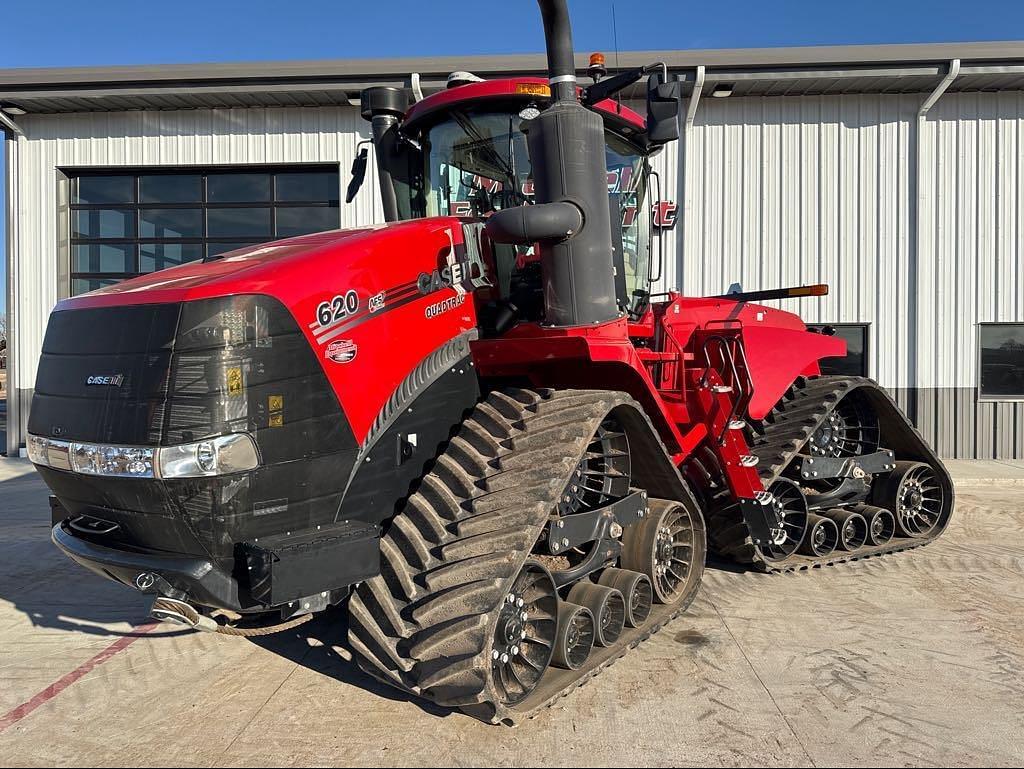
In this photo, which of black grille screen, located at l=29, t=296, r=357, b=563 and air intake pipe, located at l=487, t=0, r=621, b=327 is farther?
air intake pipe, located at l=487, t=0, r=621, b=327

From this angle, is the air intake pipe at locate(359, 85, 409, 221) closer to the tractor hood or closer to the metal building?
the tractor hood

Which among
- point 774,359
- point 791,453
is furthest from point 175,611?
point 774,359

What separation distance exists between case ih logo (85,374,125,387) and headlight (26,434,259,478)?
0.75 feet

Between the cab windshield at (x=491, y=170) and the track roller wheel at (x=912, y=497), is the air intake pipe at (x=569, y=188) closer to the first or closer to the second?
the cab windshield at (x=491, y=170)

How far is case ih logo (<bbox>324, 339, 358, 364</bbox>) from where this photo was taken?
299 centimetres

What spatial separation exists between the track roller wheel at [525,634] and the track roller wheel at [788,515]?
9.32 feet

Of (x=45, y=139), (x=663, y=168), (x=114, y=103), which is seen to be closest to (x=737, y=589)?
(x=663, y=168)

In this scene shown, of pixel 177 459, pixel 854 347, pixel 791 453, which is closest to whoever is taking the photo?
pixel 177 459

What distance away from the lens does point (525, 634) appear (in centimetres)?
339

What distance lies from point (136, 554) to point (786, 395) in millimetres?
4997

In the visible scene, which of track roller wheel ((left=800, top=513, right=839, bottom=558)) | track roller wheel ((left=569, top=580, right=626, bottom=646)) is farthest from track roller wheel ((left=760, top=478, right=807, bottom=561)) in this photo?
track roller wheel ((left=569, top=580, right=626, bottom=646))

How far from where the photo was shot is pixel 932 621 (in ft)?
15.0

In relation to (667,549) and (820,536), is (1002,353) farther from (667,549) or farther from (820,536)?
(667,549)

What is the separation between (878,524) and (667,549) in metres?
2.76
